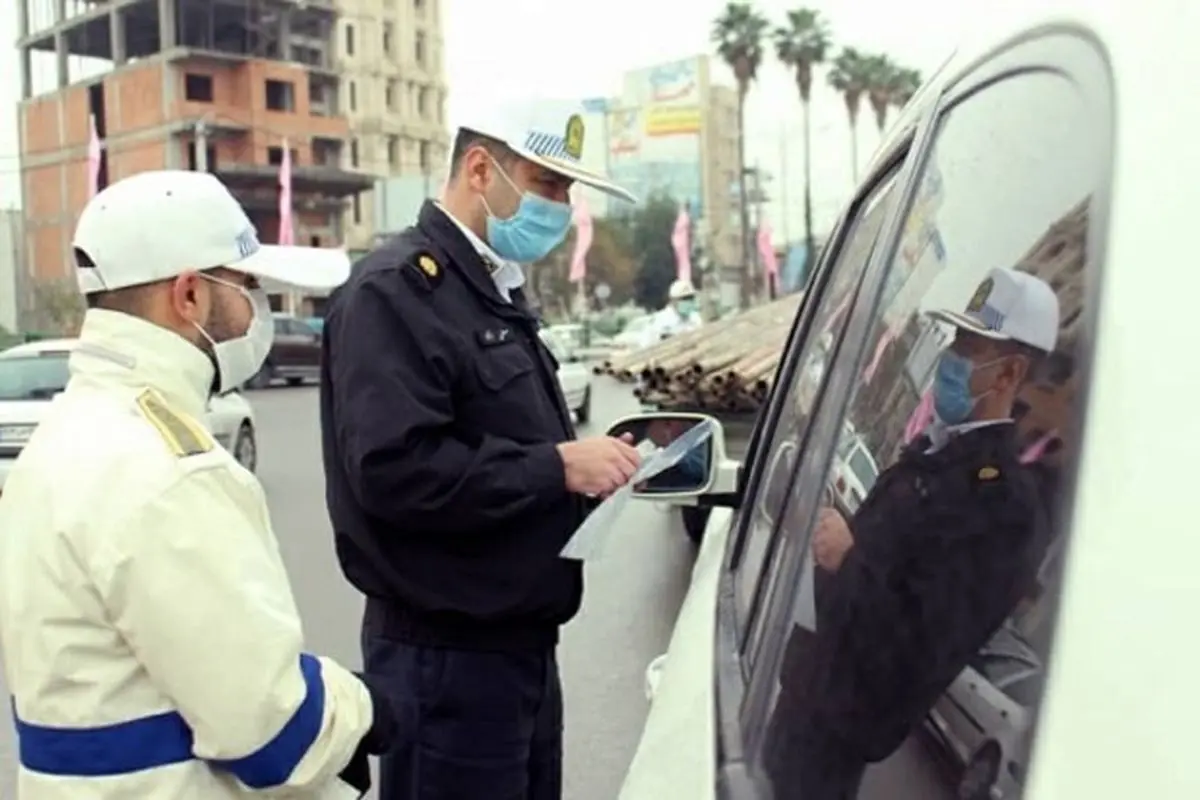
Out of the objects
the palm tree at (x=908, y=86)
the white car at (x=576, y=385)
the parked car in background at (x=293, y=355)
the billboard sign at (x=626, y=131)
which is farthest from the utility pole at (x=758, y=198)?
the palm tree at (x=908, y=86)

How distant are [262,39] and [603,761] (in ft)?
238

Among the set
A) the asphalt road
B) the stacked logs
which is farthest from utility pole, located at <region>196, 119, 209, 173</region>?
the asphalt road

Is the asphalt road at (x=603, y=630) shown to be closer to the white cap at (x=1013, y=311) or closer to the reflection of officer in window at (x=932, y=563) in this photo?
→ the reflection of officer in window at (x=932, y=563)

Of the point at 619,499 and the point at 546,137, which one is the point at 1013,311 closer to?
the point at 619,499

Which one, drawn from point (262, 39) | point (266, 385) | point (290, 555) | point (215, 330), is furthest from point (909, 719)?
point (262, 39)

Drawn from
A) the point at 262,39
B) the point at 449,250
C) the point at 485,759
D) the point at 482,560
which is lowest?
the point at 485,759

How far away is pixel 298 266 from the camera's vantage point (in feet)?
8.35

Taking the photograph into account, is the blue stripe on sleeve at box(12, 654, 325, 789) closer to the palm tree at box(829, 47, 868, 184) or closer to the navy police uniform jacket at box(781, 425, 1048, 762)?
the navy police uniform jacket at box(781, 425, 1048, 762)

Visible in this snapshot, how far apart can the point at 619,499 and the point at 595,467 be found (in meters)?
0.13

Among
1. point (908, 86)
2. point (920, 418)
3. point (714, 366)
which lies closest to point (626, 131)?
point (714, 366)

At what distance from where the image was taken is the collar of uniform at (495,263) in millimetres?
2822

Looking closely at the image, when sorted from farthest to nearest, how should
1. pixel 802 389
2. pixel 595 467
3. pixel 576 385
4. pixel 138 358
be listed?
1. pixel 576 385
2. pixel 595 467
3. pixel 802 389
4. pixel 138 358

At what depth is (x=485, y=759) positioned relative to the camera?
2.68 metres

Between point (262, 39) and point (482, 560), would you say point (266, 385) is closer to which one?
point (482, 560)
